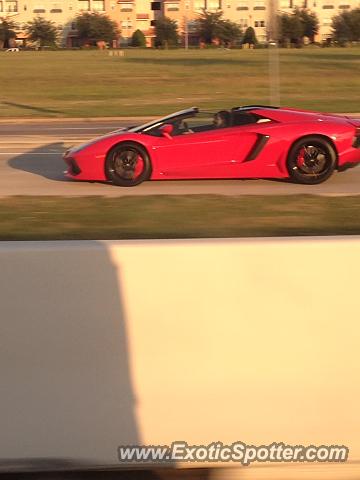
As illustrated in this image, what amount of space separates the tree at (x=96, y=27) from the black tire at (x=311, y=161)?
109544 millimetres

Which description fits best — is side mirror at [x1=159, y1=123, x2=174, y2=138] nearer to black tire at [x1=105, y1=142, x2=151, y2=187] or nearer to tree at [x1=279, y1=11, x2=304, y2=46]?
black tire at [x1=105, y1=142, x2=151, y2=187]

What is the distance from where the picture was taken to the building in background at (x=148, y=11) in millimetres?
121500

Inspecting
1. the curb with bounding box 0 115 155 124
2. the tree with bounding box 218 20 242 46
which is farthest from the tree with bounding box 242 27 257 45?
the curb with bounding box 0 115 155 124

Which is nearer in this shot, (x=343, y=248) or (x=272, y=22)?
(x=343, y=248)

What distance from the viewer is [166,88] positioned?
36.7 meters

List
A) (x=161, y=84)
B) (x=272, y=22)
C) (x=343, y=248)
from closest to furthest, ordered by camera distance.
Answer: (x=343, y=248) → (x=272, y=22) → (x=161, y=84)

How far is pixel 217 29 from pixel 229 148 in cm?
10775

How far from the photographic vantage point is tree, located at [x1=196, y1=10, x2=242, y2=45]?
374 ft

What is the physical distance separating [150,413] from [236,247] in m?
0.90

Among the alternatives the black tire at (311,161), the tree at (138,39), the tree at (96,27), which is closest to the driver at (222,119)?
the black tire at (311,161)

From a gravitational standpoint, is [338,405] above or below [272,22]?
below

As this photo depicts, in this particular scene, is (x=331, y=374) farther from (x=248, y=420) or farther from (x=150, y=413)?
(x=150, y=413)

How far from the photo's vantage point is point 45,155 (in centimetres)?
1434

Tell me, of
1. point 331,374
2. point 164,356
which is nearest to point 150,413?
point 164,356
